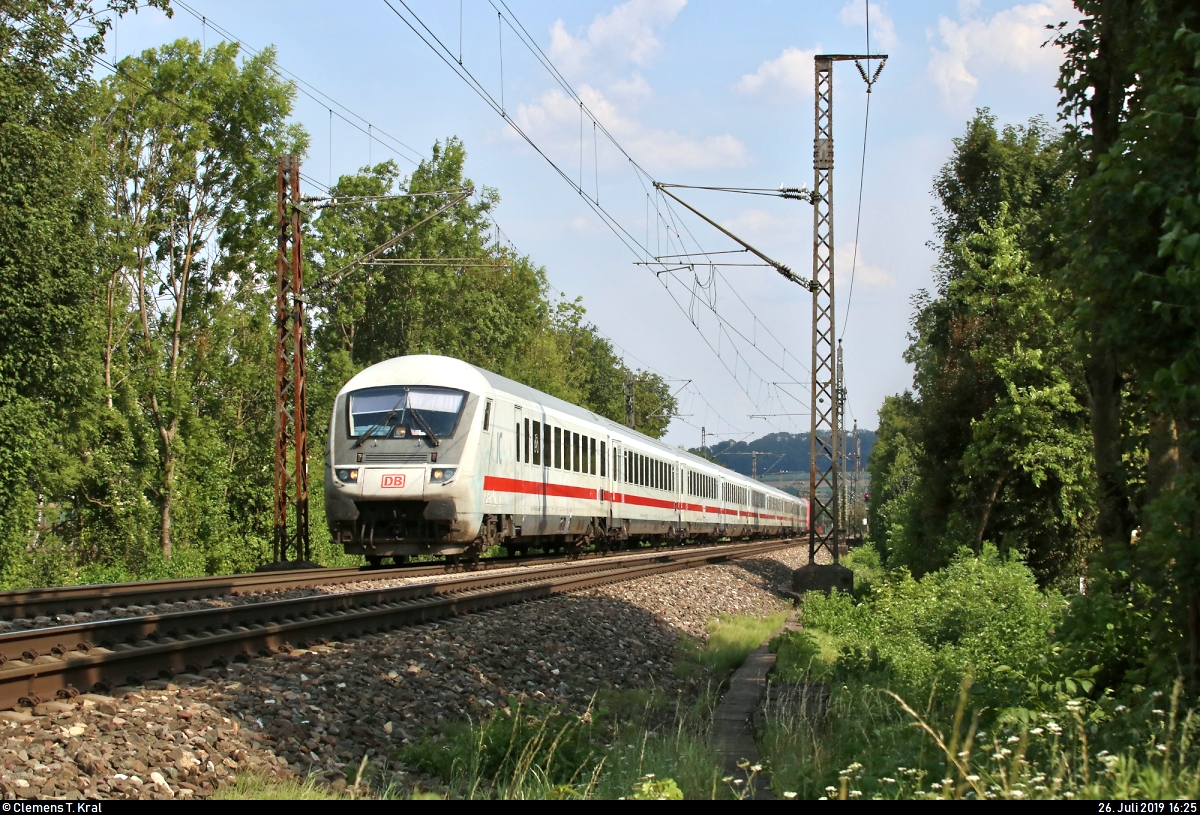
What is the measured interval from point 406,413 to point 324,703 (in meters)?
10.4

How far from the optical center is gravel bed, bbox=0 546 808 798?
5578 mm

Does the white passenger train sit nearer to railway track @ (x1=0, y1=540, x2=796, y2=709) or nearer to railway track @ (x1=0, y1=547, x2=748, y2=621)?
railway track @ (x1=0, y1=547, x2=748, y2=621)

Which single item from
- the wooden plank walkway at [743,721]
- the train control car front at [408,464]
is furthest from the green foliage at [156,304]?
the wooden plank walkway at [743,721]

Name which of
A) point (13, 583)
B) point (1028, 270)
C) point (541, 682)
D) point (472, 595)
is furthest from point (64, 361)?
point (1028, 270)

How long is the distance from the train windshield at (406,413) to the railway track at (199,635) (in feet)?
9.79

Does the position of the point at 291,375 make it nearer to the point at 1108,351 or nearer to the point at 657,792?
the point at 1108,351

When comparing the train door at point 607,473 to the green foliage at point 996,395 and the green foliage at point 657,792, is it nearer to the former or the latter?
the green foliage at point 996,395

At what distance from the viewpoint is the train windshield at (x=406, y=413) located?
1731cm

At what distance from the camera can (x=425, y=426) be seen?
56.7ft

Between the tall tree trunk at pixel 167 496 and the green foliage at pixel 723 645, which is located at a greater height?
the tall tree trunk at pixel 167 496

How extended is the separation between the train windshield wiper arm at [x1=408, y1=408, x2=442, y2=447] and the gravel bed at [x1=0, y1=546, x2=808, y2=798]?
4.61 m

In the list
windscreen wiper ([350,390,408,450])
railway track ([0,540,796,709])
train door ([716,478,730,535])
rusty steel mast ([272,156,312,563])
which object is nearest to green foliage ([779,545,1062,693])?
railway track ([0,540,796,709])

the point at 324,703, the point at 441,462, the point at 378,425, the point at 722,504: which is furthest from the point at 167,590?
the point at 722,504

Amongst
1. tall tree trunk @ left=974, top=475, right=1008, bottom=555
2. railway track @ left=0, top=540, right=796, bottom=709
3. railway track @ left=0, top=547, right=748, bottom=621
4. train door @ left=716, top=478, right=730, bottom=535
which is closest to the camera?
railway track @ left=0, top=540, right=796, bottom=709
